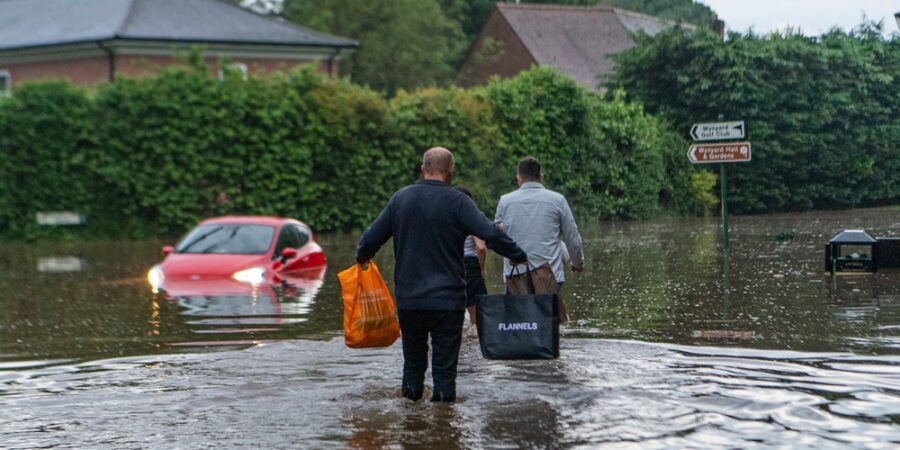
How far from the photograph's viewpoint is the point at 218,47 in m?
45.1

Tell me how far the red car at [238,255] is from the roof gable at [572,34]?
4226 cm

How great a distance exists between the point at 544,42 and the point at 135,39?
26.0 metres

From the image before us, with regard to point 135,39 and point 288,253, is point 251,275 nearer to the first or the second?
point 288,253

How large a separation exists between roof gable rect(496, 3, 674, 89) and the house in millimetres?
17658

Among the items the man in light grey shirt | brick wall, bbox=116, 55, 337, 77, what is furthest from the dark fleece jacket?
brick wall, bbox=116, 55, 337, 77

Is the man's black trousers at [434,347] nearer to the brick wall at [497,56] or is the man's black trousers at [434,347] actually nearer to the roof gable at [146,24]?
the roof gable at [146,24]

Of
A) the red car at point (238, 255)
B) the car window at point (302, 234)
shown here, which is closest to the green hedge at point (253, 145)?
the car window at point (302, 234)

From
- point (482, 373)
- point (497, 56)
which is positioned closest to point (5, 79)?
point (497, 56)

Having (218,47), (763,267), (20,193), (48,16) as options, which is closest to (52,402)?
(763,267)

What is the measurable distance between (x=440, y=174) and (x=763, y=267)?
42.4ft

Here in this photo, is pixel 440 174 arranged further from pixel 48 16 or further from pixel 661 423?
pixel 48 16

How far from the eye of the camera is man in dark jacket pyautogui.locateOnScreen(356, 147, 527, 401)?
898 centimetres

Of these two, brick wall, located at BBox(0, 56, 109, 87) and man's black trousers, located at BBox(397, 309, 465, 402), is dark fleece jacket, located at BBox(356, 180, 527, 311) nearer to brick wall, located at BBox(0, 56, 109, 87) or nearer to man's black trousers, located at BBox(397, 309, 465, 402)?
man's black trousers, located at BBox(397, 309, 465, 402)

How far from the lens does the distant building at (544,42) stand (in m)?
63.4
